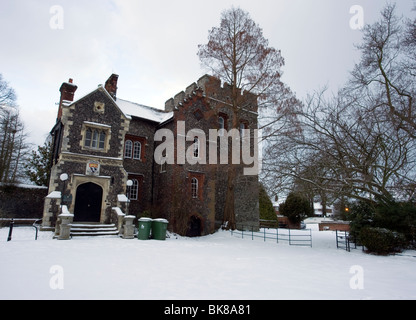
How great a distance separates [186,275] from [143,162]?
1474 cm

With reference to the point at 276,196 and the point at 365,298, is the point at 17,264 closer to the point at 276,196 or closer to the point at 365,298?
the point at 365,298

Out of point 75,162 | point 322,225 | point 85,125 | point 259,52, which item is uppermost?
point 259,52

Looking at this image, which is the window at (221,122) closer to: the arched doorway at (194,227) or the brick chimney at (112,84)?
the arched doorway at (194,227)

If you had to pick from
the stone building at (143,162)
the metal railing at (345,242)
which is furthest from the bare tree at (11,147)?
the metal railing at (345,242)

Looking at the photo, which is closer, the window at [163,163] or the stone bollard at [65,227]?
the stone bollard at [65,227]

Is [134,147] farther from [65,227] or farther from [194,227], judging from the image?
[65,227]

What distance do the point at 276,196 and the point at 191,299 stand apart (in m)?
10.2

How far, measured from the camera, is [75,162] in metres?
16.7

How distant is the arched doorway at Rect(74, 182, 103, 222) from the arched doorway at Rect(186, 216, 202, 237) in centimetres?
639

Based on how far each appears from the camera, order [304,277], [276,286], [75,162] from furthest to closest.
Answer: [75,162], [304,277], [276,286]

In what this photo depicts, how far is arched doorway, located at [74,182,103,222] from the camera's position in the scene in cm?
1669

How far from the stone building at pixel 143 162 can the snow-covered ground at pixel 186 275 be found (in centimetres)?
528

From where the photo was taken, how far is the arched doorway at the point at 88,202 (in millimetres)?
16688
